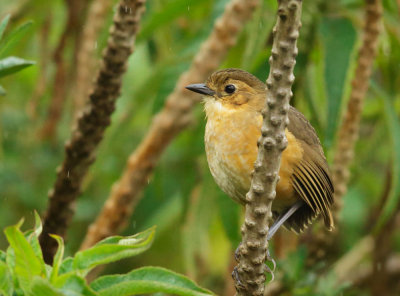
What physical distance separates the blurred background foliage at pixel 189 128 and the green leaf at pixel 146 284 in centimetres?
164

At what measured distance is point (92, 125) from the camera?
10.6 feet

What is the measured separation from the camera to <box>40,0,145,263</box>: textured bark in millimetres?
3129

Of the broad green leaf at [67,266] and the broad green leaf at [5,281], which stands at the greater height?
the broad green leaf at [67,266]

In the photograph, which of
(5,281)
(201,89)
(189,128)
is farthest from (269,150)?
(189,128)

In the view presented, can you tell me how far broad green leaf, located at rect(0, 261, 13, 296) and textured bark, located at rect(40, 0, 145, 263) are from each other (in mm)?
1328

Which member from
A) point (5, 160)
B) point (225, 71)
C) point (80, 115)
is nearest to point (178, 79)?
point (225, 71)

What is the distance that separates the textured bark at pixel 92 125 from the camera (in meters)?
3.13

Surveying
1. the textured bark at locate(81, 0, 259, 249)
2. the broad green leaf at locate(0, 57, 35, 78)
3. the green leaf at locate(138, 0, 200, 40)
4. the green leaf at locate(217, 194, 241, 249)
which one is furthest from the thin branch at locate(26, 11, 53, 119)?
the broad green leaf at locate(0, 57, 35, 78)

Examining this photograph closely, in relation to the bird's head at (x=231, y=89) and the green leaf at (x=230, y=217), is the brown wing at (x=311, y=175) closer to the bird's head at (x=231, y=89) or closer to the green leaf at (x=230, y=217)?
the bird's head at (x=231, y=89)

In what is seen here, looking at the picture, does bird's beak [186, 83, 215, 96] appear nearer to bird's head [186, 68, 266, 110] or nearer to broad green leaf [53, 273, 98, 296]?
bird's head [186, 68, 266, 110]

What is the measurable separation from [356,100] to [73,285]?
230 cm

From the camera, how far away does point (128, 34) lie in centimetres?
313

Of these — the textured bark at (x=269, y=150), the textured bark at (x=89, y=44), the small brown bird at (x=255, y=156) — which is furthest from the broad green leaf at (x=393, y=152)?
the textured bark at (x=89, y=44)

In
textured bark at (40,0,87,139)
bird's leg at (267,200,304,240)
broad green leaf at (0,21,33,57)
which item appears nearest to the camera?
broad green leaf at (0,21,33,57)
